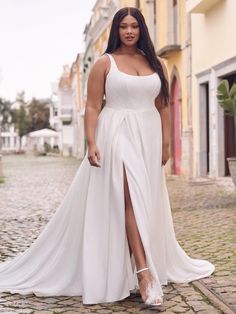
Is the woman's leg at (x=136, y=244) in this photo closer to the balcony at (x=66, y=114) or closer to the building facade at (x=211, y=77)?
the building facade at (x=211, y=77)

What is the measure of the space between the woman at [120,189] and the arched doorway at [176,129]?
1527 centimetres

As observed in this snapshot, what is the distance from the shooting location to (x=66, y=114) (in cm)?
6344

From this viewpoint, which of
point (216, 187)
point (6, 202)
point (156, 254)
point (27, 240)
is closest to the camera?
point (156, 254)

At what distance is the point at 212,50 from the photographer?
1608 cm

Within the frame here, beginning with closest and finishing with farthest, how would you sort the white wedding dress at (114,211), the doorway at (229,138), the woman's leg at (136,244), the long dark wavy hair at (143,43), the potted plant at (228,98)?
the woman's leg at (136,244) < the white wedding dress at (114,211) < the long dark wavy hair at (143,43) < the potted plant at (228,98) < the doorway at (229,138)

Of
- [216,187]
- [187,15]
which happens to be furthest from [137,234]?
[187,15]

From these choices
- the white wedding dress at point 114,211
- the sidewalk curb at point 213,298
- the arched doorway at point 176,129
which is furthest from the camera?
the arched doorway at point 176,129

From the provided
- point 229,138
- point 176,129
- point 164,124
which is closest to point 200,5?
point 229,138

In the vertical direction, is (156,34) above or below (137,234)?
above

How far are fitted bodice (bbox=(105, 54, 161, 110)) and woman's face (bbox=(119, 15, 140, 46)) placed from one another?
0.49 ft

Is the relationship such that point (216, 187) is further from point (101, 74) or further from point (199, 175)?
point (101, 74)

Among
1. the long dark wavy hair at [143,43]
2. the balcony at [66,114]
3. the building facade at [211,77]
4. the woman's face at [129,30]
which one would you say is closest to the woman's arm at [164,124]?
the long dark wavy hair at [143,43]

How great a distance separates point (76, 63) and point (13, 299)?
5183 cm

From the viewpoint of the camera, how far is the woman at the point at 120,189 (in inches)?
168
